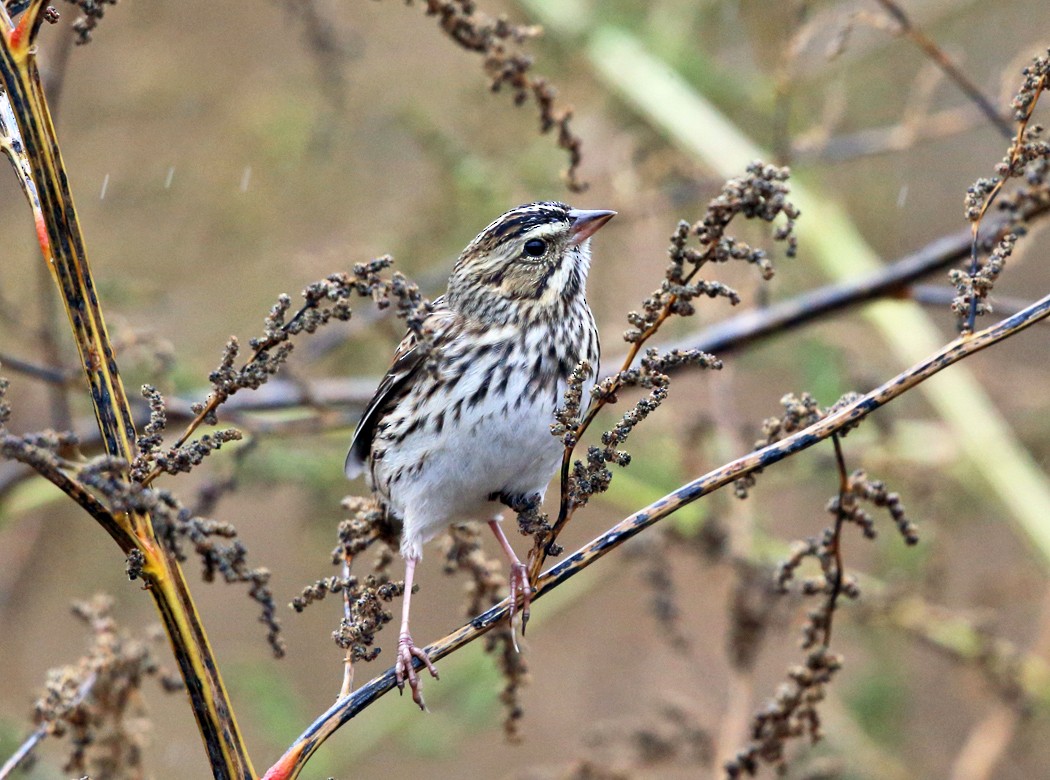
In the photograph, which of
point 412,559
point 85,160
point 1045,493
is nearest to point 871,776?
point 1045,493

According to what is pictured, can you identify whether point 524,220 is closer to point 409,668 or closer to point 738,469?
point 409,668

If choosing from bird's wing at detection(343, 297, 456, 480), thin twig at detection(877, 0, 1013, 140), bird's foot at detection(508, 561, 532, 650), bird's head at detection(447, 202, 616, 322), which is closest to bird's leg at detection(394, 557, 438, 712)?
bird's foot at detection(508, 561, 532, 650)

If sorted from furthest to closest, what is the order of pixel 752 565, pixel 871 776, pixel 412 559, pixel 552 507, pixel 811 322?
pixel 552 507, pixel 871 776, pixel 811 322, pixel 752 565, pixel 412 559

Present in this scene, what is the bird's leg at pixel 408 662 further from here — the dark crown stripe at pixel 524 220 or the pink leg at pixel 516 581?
the dark crown stripe at pixel 524 220

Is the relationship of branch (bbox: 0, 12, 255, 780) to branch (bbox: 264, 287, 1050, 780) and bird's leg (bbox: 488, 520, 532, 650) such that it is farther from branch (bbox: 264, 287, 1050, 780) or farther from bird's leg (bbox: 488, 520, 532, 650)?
bird's leg (bbox: 488, 520, 532, 650)

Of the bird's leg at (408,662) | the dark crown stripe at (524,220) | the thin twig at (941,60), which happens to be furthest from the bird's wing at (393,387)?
the thin twig at (941,60)

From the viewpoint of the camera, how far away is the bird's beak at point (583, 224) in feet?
11.1

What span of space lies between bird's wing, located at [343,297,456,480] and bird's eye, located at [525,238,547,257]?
269 millimetres

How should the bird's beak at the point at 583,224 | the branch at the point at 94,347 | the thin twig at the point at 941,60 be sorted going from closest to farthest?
the branch at the point at 94,347 < the thin twig at the point at 941,60 < the bird's beak at the point at 583,224

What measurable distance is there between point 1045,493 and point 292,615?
372 centimetres

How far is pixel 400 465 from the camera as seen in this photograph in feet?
10.8

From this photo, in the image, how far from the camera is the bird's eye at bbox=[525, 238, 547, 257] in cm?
344

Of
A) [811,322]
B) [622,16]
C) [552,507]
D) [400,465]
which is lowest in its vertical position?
[400,465]

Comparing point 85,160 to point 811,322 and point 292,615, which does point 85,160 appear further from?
point 811,322
